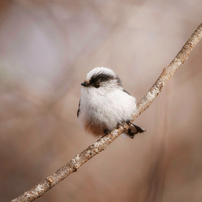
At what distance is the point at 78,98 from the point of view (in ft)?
6.91

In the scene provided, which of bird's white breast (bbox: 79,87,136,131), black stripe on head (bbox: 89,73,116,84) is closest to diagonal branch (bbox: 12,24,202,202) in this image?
bird's white breast (bbox: 79,87,136,131)

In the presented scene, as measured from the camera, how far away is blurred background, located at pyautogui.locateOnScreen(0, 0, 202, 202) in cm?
188

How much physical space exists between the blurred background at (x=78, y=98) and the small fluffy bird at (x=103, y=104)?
617 millimetres

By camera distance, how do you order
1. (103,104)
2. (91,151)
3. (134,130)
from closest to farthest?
1. (91,151)
2. (103,104)
3. (134,130)

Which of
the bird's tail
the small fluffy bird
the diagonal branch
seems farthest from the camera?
the bird's tail

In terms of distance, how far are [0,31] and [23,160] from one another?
1.34 meters

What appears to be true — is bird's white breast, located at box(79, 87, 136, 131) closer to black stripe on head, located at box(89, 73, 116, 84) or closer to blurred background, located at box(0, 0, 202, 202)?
black stripe on head, located at box(89, 73, 116, 84)

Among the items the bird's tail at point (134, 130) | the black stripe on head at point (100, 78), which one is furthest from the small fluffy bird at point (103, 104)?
the bird's tail at point (134, 130)

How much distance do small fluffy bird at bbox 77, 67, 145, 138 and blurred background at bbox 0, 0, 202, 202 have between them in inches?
24.3

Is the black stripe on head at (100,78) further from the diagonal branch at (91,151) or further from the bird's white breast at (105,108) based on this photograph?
the diagonal branch at (91,151)

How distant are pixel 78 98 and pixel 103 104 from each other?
2.55ft

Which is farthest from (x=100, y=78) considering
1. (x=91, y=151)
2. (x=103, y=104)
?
(x=91, y=151)

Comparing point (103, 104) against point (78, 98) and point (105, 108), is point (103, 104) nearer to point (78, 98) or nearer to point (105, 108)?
point (105, 108)

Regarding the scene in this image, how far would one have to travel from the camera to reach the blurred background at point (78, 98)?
1.88m
